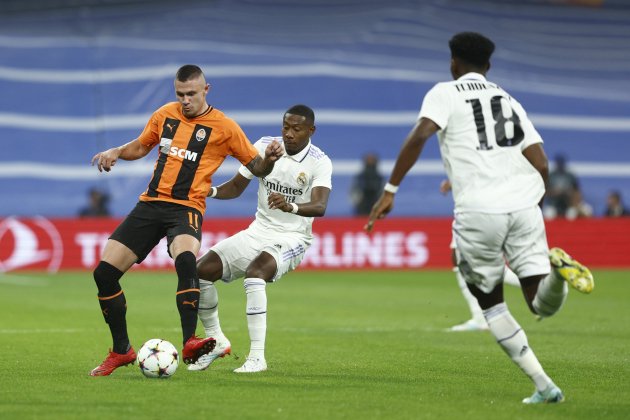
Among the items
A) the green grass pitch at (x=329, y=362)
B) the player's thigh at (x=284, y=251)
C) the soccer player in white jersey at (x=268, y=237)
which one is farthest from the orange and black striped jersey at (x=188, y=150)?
the green grass pitch at (x=329, y=362)

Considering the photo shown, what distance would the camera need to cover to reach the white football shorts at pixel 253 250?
903cm

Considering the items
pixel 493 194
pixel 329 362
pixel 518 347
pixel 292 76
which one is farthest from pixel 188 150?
pixel 292 76

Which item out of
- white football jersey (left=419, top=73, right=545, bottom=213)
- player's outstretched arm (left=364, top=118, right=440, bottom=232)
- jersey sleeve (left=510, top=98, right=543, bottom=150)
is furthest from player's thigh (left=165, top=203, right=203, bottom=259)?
jersey sleeve (left=510, top=98, right=543, bottom=150)

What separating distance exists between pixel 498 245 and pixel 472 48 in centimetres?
127

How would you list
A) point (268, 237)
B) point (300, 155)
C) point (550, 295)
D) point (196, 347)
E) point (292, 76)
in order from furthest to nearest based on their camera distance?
point (292, 76), point (300, 155), point (268, 237), point (196, 347), point (550, 295)

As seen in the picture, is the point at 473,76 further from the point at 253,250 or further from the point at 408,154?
the point at 253,250

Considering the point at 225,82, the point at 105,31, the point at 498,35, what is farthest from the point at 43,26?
the point at 498,35

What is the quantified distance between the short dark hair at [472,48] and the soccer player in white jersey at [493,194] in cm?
16

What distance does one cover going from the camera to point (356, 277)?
21.2 meters

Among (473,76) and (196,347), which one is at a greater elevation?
(473,76)

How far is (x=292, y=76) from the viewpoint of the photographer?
1113 inches

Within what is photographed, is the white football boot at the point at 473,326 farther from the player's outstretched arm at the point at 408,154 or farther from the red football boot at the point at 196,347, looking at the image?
the player's outstretched arm at the point at 408,154

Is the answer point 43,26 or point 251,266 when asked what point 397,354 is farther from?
point 43,26

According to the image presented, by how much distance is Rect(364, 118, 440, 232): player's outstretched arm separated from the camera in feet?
22.3
